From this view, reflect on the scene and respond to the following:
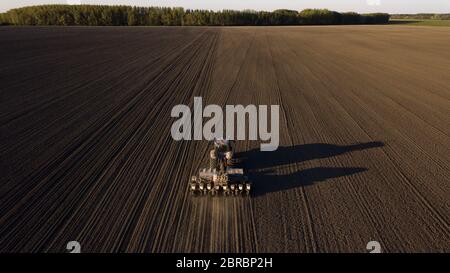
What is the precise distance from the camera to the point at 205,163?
991 cm

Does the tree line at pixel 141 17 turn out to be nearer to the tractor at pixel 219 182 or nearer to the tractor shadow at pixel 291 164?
the tractor shadow at pixel 291 164

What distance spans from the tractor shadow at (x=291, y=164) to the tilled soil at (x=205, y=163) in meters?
0.06

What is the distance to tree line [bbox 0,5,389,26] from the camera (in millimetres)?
91938

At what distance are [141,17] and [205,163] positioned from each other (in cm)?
9698

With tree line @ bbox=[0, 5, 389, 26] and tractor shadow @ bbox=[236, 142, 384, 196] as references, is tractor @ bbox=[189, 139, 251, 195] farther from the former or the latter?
tree line @ bbox=[0, 5, 389, 26]

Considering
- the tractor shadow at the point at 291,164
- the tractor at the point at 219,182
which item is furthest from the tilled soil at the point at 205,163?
the tractor at the point at 219,182

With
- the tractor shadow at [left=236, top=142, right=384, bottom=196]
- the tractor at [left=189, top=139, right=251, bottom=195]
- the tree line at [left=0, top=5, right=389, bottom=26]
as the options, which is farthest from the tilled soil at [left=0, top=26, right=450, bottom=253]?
the tree line at [left=0, top=5, right=389, bottom=26]

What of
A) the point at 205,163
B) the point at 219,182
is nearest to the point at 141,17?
the point at 205,163

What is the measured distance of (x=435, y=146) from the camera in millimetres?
11242

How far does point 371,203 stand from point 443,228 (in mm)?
1595

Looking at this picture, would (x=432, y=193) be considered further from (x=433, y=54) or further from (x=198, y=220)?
(x=433, y=54)

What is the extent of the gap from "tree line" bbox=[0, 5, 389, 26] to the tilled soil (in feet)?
271
